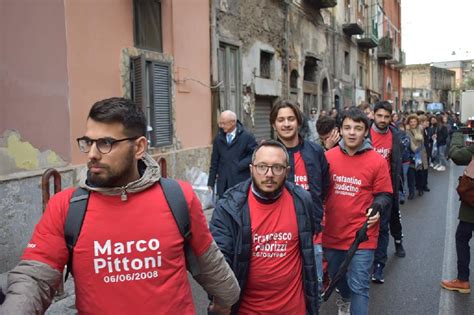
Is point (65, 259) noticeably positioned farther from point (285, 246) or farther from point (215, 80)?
point (215, 80)

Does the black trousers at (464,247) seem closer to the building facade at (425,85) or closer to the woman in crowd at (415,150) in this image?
the woman in crowd at (415,150)

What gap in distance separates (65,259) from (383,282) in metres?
4.28

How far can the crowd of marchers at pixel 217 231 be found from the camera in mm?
1866

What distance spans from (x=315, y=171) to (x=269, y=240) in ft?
4.03

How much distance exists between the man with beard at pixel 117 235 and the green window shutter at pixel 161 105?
6.49 meters

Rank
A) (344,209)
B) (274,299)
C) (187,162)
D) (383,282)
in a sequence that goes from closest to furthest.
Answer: (274,299)
(344,209)
(383,282)
(187,162)

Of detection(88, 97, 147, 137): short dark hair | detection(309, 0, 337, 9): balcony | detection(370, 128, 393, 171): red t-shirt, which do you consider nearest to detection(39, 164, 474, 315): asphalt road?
detection(370, 128, 393, 171): red t-shirt

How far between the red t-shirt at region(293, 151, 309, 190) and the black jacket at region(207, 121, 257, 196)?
2656 mm

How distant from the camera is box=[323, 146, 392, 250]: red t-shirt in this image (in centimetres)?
A: 390

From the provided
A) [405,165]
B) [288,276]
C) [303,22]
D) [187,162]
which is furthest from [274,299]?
[303,22]

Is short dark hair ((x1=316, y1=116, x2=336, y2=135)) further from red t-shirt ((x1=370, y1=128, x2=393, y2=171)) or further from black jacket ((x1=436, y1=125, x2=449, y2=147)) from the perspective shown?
black jacket ((x1=436, y1=125, x2=449, y2=147))

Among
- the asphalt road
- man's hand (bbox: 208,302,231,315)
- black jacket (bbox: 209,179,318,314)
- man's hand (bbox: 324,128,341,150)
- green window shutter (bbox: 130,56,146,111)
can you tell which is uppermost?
green window shutter (bbox: 130,56,146,111)

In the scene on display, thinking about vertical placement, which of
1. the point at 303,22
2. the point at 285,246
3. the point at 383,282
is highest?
the point at 303,22

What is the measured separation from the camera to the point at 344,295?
4.05 metres
